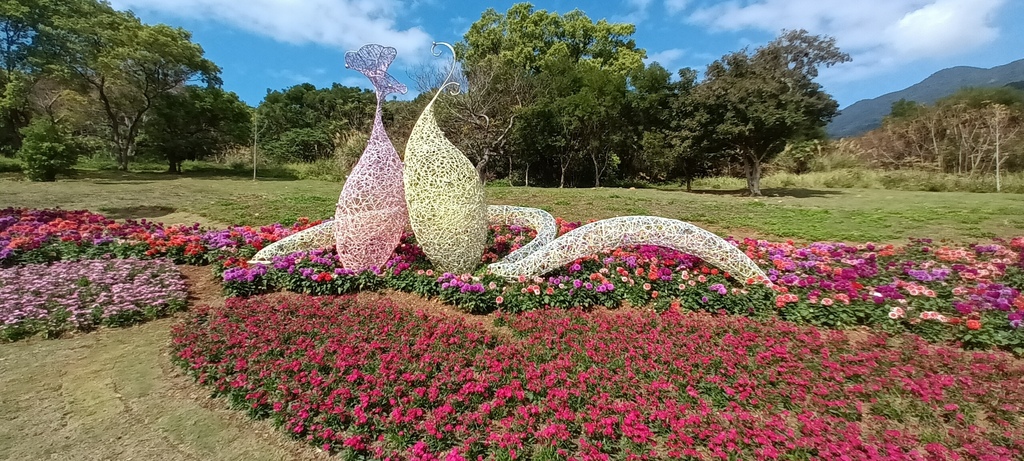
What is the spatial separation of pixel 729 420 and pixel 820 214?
10.3 metres

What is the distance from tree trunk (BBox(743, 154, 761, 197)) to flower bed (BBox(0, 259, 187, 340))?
18551 millimetres

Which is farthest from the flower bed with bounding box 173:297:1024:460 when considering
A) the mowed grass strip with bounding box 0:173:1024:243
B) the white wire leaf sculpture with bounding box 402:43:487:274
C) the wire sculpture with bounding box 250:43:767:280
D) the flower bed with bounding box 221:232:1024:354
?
the mowed grass strip with bounding box 0:173:1024:243

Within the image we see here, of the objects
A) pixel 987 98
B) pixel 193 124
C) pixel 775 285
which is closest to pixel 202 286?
pixel 775 285

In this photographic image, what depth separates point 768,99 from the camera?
56.6 feet

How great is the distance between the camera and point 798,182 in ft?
79.5

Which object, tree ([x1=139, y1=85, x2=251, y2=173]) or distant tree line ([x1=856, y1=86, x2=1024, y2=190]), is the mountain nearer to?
distant tree line ([x1=856, y1=86, x2=1024, y2=190])

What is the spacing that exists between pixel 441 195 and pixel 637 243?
229 centimetres

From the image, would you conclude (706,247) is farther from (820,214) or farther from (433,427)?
(820,214)

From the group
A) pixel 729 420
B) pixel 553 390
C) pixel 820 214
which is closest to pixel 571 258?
pixel 553 390

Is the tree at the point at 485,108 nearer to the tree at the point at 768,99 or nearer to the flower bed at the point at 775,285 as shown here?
the tree at the point at 768,99

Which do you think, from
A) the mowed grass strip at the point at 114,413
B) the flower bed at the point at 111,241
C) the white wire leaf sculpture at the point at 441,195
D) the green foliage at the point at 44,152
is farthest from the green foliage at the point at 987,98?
the green foliage at the point at 44,152

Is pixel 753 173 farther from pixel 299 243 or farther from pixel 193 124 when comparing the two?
pixel 193 124

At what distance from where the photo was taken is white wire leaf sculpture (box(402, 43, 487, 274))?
5.72 m

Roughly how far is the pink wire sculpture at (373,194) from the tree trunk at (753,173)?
1644 cm
